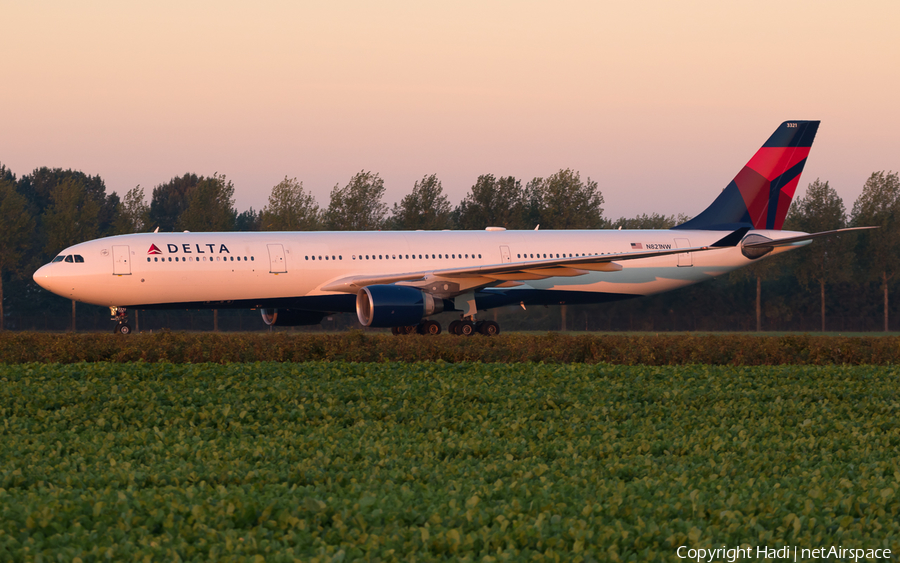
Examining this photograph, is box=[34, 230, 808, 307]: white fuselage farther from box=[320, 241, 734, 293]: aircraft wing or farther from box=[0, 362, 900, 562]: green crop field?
box=[0, 362, 900, 562]: green crop field

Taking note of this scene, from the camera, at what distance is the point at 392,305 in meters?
25.0

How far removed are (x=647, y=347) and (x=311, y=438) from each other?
1055cm

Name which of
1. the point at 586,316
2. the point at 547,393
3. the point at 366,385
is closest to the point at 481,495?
the point at 547,393

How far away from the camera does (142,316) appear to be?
1847 inches

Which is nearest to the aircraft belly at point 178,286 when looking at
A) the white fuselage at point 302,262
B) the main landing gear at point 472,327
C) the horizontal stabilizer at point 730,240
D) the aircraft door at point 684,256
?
the white fuselage at point 302,262

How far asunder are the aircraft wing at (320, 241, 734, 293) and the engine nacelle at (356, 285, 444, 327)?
1213mm

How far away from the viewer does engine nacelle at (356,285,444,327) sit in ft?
81.8

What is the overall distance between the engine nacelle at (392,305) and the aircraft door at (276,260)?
106 inches

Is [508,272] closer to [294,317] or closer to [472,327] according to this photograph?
[472,327]

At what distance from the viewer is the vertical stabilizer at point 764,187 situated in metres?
32.6

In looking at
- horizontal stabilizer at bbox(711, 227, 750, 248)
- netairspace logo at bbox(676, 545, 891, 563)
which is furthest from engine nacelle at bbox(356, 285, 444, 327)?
netairspace logo at bbox(676, 545, 891, 563)

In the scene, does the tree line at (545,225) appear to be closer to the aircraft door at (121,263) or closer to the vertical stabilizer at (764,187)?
the vertical stabilizer at (764,187)

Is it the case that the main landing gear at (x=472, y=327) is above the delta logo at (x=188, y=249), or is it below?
below

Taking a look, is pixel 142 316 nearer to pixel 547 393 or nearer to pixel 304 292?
pixel 304 292
